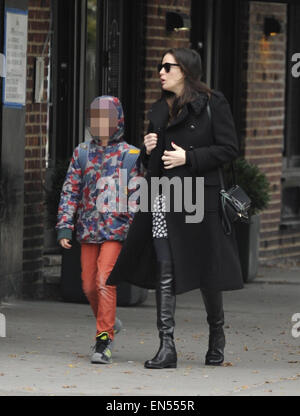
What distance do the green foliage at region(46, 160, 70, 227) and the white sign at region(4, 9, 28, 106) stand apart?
0.68m

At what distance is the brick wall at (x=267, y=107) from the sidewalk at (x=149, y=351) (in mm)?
2716

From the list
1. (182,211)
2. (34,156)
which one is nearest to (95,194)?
(182,211)

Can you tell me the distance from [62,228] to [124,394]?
58.7 inches

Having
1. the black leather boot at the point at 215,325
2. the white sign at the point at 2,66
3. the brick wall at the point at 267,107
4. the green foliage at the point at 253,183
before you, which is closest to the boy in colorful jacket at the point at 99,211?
the black leather boot at the point at 215,325

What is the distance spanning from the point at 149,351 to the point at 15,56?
321 centimetres

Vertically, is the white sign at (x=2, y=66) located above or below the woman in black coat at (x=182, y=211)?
above

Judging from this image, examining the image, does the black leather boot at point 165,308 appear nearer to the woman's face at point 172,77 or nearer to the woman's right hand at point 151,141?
the woman's right hand at point 151,141

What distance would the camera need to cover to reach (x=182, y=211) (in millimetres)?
8227

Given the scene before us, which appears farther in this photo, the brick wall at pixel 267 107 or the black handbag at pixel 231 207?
the brick wall at pixel 267 107

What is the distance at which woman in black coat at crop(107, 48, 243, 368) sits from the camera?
821 centimetres

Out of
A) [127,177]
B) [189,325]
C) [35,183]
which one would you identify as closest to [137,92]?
[35,183]

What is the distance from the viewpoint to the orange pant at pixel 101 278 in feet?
27.7

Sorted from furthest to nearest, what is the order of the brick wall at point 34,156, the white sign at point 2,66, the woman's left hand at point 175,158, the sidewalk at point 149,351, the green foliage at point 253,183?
1. the green foliage at point 253,183
2. the brick wall at point 34,156
3. the white sign at point 2,66
4. the woman's left hand at point 175,158
5. the sidewalk at point 149,351

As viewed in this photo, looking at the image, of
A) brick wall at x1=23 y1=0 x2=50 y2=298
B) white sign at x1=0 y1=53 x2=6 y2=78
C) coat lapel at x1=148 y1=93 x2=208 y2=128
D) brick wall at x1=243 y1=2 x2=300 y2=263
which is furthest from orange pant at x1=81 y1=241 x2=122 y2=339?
brick wall at x1=243 y1=2 x2=300 y2=263
